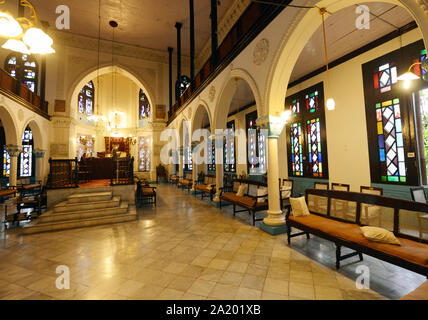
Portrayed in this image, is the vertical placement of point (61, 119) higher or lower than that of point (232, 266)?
higher

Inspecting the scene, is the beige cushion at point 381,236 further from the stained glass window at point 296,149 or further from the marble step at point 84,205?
the marble step at point 84,205

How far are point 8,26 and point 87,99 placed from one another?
1712cm

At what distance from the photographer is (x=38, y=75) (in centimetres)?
1269

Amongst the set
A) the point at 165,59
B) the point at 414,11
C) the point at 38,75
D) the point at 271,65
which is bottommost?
the point at 414,11

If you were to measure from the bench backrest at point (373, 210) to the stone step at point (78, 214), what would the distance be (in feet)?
16.9

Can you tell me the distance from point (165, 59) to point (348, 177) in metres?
15.0

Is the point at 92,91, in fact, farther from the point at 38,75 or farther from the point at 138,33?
the point at 138,33

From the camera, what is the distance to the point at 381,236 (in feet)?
8.36

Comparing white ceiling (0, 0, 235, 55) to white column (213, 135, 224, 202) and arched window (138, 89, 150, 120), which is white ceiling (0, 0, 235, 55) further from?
white column (213, 135, 224, 202)

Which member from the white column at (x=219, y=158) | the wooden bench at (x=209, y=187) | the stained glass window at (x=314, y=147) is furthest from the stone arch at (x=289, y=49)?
the wooden bench at (x=209, y=187)

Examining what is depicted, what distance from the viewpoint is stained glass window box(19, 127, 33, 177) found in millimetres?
Result: 12266

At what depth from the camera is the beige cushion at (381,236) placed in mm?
2496

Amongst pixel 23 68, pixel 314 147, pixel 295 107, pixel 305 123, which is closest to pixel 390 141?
pixel 314 147

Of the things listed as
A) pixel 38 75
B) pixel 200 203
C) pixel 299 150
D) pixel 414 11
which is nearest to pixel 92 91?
pixel 38 75
